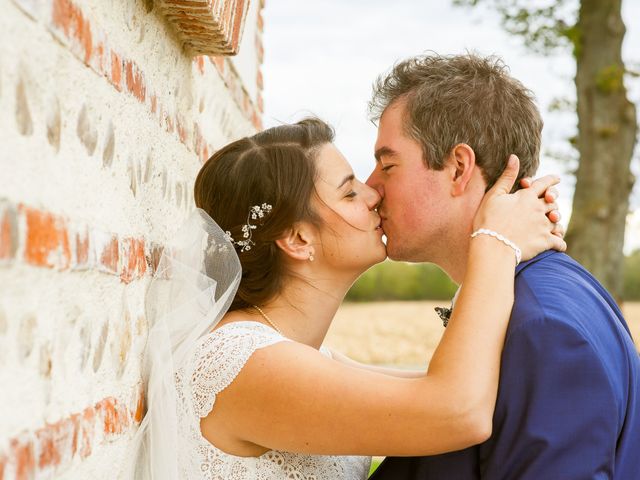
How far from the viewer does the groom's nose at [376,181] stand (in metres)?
3.13

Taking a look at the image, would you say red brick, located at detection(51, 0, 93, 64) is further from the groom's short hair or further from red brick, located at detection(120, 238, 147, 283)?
the groom's short hair

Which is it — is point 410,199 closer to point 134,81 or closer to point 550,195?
point 550,195

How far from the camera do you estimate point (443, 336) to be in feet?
7.65

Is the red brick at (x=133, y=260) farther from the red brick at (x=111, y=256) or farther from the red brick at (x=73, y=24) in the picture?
the red brick at (x=73, y=24)

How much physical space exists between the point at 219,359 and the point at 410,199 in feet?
3.39

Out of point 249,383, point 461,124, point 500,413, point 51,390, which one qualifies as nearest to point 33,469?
point 51,390

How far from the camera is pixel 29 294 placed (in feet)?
5.06

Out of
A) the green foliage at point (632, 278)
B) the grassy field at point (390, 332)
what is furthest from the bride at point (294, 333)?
the green foliage at point (632, 278)

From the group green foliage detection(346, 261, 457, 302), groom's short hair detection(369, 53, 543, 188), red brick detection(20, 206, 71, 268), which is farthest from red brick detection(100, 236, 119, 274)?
green foliage detection(346, 261, 457, 302)

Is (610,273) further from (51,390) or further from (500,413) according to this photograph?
(51,390)

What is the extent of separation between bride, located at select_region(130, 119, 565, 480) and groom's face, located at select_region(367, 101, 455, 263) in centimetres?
9

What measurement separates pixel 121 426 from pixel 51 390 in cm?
57

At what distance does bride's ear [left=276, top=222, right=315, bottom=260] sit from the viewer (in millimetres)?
2848

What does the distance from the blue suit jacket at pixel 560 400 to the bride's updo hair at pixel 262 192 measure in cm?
85
